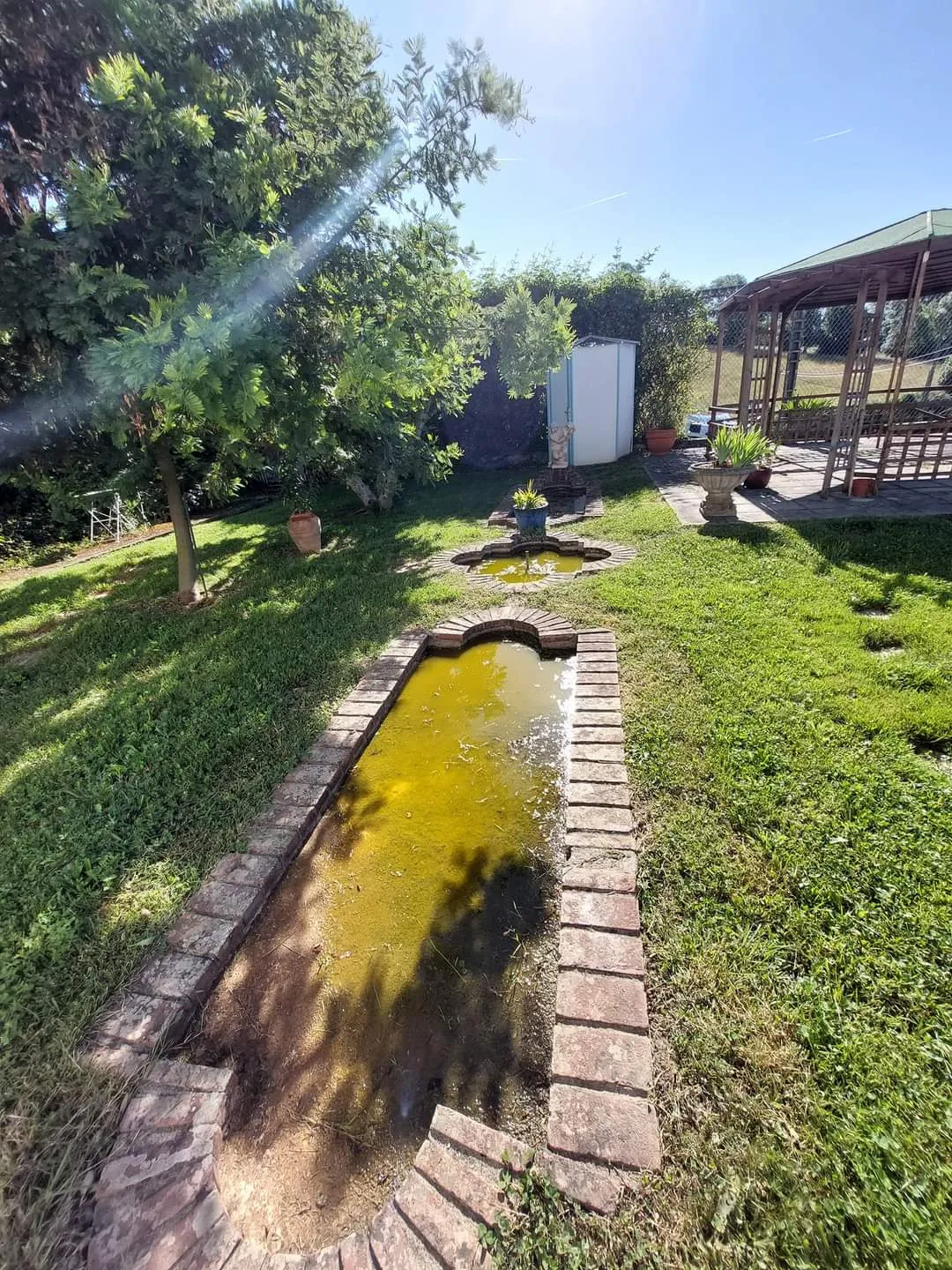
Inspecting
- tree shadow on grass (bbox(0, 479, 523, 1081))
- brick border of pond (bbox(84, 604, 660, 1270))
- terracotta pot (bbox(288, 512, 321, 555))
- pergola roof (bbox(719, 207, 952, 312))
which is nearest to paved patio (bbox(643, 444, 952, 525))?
pergola roof (bbox(719, 207, 952, 312))

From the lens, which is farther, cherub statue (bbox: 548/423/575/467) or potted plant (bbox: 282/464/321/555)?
cherub statue (bbox: 548/423/575/467)

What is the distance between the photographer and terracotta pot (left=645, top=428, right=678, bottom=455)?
11664mm

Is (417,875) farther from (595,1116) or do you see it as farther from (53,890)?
(53,890)

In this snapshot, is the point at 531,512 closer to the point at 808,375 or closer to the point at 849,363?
the point at 849,363

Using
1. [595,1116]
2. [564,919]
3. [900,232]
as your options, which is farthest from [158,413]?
[900,232]

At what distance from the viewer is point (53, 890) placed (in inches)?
87.7

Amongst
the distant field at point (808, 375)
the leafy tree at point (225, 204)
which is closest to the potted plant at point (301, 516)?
the leafy tree at point (225, 204)

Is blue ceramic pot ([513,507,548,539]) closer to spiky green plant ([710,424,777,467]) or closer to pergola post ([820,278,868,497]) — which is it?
spiky green plant ([710,424,777,467])

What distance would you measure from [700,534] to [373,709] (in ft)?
14.9

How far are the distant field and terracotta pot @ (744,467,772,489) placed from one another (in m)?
6.56

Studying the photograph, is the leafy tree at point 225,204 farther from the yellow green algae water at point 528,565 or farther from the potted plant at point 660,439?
the potted plant at point 660,439

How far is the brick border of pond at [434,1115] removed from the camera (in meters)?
1.24

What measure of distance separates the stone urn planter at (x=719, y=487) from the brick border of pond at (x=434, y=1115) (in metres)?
5.01

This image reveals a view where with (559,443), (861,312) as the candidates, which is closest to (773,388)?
(861,312)
